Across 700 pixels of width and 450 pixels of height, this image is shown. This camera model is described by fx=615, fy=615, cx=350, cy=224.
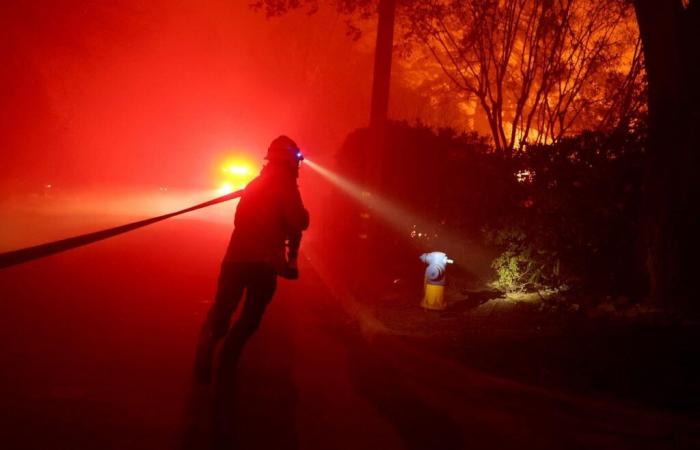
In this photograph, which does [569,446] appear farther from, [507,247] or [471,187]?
[471,187]

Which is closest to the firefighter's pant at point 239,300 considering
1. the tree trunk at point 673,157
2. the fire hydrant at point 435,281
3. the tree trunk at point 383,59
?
the fire hydrant at point 435,281

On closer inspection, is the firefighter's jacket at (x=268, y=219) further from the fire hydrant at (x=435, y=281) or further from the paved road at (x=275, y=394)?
the fire hydrant at (x=435, y=281)

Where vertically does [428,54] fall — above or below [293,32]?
below

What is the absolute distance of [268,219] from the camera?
4.74 m

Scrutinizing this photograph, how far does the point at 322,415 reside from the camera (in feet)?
15.8

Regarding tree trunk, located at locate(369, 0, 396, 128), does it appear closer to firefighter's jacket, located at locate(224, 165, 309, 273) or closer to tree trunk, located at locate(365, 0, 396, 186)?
tree trunk, located at locate(365, 0, 396, 186)

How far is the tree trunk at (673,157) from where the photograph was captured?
7.08m

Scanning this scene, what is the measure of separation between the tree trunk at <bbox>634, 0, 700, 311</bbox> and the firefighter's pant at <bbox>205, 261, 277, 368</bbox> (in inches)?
192

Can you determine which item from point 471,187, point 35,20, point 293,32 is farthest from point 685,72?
point 293,32

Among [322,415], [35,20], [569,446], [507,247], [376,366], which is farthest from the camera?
[35,20]

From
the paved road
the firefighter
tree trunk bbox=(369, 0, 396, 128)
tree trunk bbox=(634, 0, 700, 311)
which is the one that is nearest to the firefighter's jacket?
the firefighter

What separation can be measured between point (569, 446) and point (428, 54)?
47.7 feet

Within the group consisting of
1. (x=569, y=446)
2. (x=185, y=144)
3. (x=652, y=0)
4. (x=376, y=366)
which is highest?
(x=185, y=144)

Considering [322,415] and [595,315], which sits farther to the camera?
[595,315]
